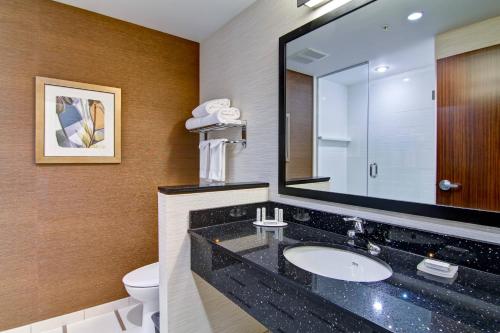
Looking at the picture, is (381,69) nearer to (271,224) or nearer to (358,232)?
(358,232)

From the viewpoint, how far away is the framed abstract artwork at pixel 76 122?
1822 millimetres

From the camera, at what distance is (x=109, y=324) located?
1.93m

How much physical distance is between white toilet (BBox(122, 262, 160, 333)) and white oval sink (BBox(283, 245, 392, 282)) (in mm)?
1020

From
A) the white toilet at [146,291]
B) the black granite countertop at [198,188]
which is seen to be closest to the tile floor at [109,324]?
the white toilet at [146,291]

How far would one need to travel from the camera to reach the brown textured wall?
1.74 metres

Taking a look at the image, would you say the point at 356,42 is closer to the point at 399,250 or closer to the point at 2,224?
the point at 399,250

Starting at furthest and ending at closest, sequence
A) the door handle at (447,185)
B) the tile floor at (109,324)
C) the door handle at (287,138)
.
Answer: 1. the tile floor at (109,324)
2. the door handle at (287,138)
3. the door handle at (447,185)

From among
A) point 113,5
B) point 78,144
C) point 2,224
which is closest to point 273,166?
point 78,144

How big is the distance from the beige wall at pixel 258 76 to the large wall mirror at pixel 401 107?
12cm

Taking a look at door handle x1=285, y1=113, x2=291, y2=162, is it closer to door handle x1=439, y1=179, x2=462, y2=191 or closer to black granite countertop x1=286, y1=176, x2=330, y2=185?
black granite countertop x1=286, y1=176, x2=330, y2=185

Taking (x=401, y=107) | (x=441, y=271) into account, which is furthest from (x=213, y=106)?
(x=441, y=271)

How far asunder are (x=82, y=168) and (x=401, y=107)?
2.09 metres

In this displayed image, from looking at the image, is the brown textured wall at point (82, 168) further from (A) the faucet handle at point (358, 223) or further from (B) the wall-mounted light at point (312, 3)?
(A) the faucet handle at point (358, 223)

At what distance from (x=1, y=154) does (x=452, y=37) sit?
97.5 inches
